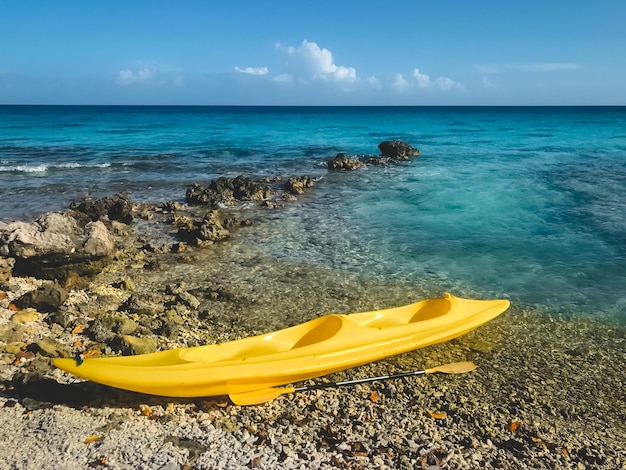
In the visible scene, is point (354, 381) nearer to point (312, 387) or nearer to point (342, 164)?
point (312, 387)

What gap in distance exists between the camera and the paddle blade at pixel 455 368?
262 inches

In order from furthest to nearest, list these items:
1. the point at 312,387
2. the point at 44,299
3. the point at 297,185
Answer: the point at 297,185 → the point at 44,299 → the point at 312,387

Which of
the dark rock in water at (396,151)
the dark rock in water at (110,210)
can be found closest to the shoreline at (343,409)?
the dark rock in water at (110,210)

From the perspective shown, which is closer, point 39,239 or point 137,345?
point 137,345

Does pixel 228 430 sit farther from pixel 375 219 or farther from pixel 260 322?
pixel 375 219

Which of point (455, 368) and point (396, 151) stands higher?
point (396, 151)

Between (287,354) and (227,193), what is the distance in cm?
1256

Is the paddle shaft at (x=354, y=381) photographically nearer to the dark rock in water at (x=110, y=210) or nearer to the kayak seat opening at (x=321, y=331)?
the kayak seat opening at (x=321, y=331)

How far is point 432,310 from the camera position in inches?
311

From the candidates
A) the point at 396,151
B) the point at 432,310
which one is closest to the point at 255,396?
the point at 432,310

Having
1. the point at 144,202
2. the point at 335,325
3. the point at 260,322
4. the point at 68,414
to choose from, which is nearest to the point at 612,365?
the point at 335,325

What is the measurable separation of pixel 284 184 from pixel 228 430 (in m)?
16.3

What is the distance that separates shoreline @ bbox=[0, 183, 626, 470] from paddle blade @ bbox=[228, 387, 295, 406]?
13cm


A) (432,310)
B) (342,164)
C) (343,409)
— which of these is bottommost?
(343,409)
